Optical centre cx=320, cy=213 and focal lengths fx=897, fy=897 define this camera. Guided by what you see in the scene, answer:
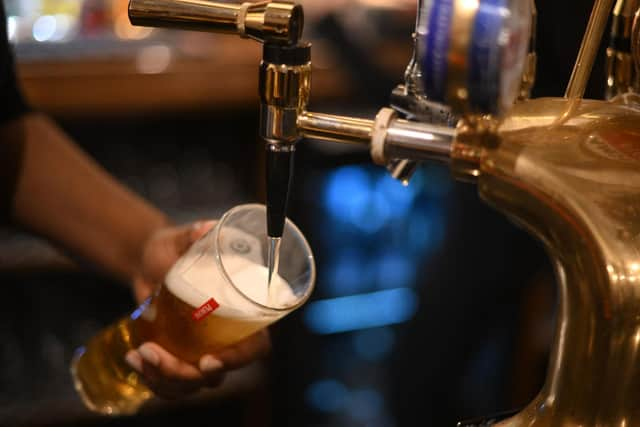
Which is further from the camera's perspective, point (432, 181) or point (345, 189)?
point (432, 181)

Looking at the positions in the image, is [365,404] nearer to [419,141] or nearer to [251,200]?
[251,200]

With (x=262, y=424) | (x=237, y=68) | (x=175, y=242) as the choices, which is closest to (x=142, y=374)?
(x=175, y=242)

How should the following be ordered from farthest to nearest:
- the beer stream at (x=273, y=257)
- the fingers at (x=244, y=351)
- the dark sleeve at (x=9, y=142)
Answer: the dark sleeve at (x=9, y=142) → the fingers at (x=244, y=351) → the beer stream at (x=273, y=257)

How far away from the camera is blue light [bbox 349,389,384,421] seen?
2.71 metres

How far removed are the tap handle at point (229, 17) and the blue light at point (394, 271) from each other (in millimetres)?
2134

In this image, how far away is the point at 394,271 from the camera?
2.70 metres

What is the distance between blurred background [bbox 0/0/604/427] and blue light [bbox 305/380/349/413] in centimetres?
1

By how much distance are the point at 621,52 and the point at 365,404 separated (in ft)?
7.36

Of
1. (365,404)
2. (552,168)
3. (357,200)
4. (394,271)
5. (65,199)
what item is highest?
(552,168)

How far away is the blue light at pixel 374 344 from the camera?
278 centimetres

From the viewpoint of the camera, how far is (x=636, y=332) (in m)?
0.53

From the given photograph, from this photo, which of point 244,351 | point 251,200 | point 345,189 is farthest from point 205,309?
point 345,189

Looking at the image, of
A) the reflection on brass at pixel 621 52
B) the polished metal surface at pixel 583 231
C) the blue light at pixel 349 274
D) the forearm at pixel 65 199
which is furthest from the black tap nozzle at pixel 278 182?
the blue light at pixel 349 274

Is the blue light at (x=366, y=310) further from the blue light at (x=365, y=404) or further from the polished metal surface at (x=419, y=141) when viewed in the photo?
the polished metal surface at (x=419, y=141)
